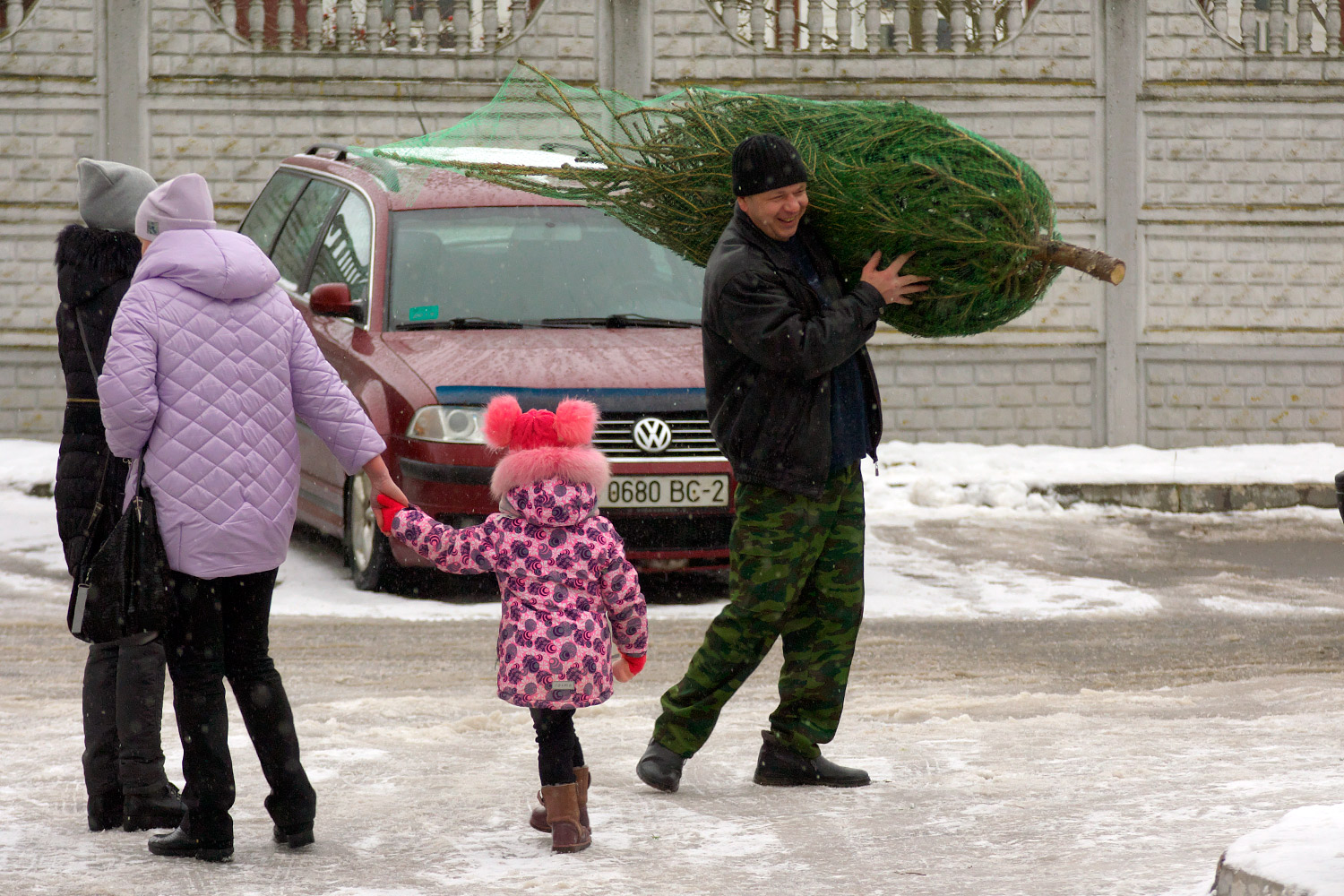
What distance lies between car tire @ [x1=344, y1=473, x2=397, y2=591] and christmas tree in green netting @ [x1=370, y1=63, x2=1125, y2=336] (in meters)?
2.85

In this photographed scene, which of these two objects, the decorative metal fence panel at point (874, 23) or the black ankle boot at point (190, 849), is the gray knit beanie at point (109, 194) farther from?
the decorative metal fence panel at point (874, 23)

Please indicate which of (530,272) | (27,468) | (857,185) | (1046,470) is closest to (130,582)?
(857,185)

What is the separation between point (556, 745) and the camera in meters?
3.86

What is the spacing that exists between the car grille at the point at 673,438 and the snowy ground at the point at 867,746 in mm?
718

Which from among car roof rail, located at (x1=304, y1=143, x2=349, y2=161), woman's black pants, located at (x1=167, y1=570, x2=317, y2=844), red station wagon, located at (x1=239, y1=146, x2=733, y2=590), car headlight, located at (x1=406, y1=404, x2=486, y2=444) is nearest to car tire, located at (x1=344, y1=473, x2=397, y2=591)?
red station wagon, located at (x1=239, y1=146, x2=733, y2=590)

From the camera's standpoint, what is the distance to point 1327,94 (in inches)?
512

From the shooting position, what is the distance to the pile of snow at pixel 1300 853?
2967 mm

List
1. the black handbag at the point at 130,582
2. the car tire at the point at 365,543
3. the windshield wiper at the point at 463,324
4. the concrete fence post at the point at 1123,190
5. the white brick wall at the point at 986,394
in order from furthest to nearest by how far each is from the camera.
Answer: the concrete fence post at the point at 1123,190 < the white brick wall at the point at 986,394 < the windshield wiper at the point at 463,324 < the car tire at the point at 365,543 < the black handbag at the point at 130,582

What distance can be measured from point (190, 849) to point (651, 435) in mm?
3758

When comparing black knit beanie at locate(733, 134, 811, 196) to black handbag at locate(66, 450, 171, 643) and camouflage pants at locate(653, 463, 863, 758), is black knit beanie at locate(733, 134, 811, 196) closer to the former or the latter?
camouflage pants at locate(653, 463, 863, 758)

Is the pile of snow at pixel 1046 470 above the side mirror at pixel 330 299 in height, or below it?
below

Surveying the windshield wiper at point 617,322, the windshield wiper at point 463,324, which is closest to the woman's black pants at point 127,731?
the windshield wiper at point 463,324

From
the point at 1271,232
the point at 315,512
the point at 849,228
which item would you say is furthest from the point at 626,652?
the point at 1271,232

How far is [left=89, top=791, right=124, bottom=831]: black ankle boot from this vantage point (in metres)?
4.05
